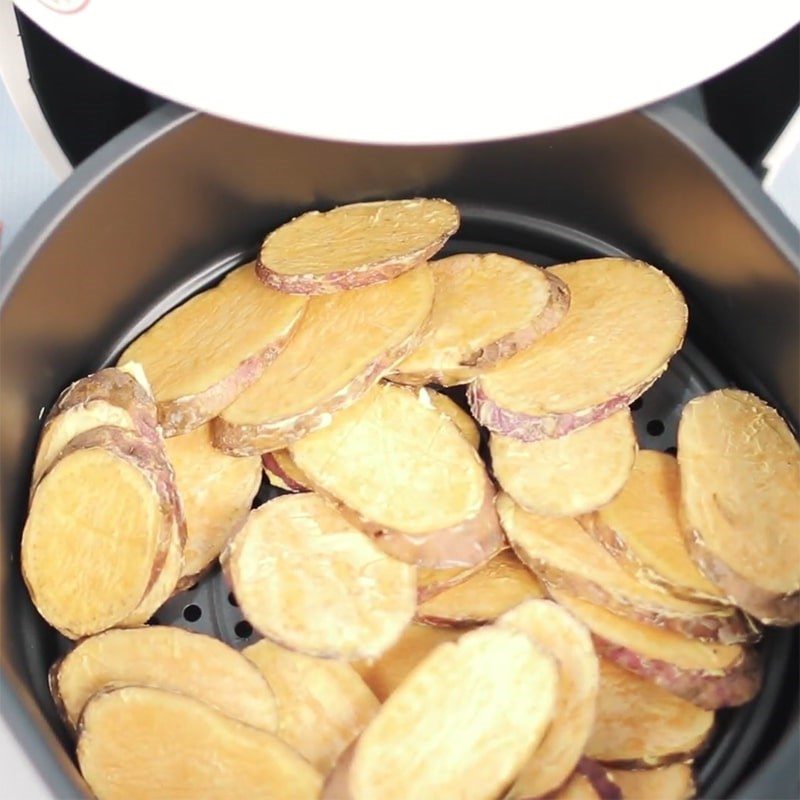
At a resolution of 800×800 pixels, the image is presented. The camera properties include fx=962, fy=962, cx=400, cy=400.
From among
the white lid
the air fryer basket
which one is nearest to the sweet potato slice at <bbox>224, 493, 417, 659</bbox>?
the air fryer basket

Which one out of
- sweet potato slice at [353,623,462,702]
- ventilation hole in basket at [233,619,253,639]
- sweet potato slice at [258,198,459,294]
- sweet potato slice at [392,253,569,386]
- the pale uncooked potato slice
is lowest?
sweet potato slice at [353,623,462,702]

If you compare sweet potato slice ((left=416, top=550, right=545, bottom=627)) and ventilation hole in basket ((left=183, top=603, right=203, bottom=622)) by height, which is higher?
ventilation hole in basket ((left=183, top=603, right=203, bottom=622))

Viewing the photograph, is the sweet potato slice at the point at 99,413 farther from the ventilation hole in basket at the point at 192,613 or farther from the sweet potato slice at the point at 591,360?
the sweet potato slice at the point at 591,360

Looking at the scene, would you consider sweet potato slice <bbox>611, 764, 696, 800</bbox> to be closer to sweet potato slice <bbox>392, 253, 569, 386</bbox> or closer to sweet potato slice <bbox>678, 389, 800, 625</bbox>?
sweet potato slice <bbox>678, 389, 800, 625</bbox>

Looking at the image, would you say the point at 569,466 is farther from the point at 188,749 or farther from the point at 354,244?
the point at 188,749

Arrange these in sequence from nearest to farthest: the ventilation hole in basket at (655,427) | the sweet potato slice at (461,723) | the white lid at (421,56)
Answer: the white lid at (421,56), the sweet potato slice at (461,723), the ventilation hole in basket at (655,427)

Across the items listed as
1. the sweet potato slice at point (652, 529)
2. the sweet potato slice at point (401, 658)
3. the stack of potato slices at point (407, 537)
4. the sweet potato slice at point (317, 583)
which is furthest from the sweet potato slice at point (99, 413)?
the sweet potato slice at point (652, 529)

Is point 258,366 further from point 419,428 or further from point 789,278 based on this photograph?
point 789,278
